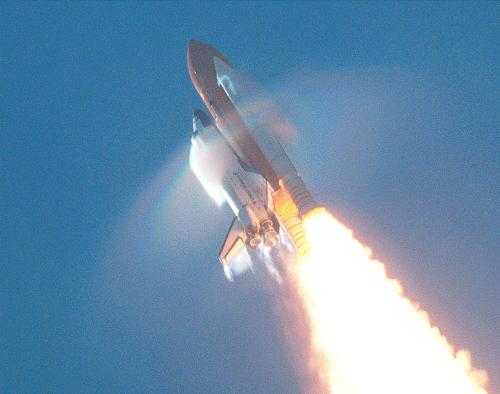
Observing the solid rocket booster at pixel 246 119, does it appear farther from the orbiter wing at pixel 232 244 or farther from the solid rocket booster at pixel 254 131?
the orbiter wing at pixel 232 244

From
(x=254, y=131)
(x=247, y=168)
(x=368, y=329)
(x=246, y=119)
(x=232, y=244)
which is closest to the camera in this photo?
(x=368, y=329)

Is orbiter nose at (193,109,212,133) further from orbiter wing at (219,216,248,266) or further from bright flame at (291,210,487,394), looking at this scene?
bright flame at (291,210,487,394)

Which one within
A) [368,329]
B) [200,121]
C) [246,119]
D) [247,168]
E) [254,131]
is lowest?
[368,329]

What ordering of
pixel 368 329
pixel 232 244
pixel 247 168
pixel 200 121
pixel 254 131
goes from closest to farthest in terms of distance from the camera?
1. pixel 368 329
2. pixel 247 168
3. pixel 254 131
4. pixel 232 244
5. pixel 200 121

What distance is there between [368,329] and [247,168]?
13.1m

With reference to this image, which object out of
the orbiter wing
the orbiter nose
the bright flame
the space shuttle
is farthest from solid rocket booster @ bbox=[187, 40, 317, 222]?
the orbiter wing

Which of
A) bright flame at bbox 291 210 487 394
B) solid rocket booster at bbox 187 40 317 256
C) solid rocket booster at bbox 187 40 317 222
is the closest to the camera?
bright flame at bbox 291 210 487 394

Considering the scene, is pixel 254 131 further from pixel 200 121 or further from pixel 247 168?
pixel 200 121

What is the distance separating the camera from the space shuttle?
145ft

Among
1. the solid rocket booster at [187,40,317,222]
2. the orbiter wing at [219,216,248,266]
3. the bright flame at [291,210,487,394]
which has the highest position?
the solid rocket booster at [187,40,317,222]

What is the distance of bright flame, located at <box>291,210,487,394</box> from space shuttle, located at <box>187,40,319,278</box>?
2.11 metres

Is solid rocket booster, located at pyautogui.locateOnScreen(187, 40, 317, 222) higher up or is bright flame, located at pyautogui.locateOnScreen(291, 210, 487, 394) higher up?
solid rocket booster, located at pyautogui.locateOnScreen(187, 40, 317, 222)

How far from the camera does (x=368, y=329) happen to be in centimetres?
4456

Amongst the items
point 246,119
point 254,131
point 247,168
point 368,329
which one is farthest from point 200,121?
point 368,329
